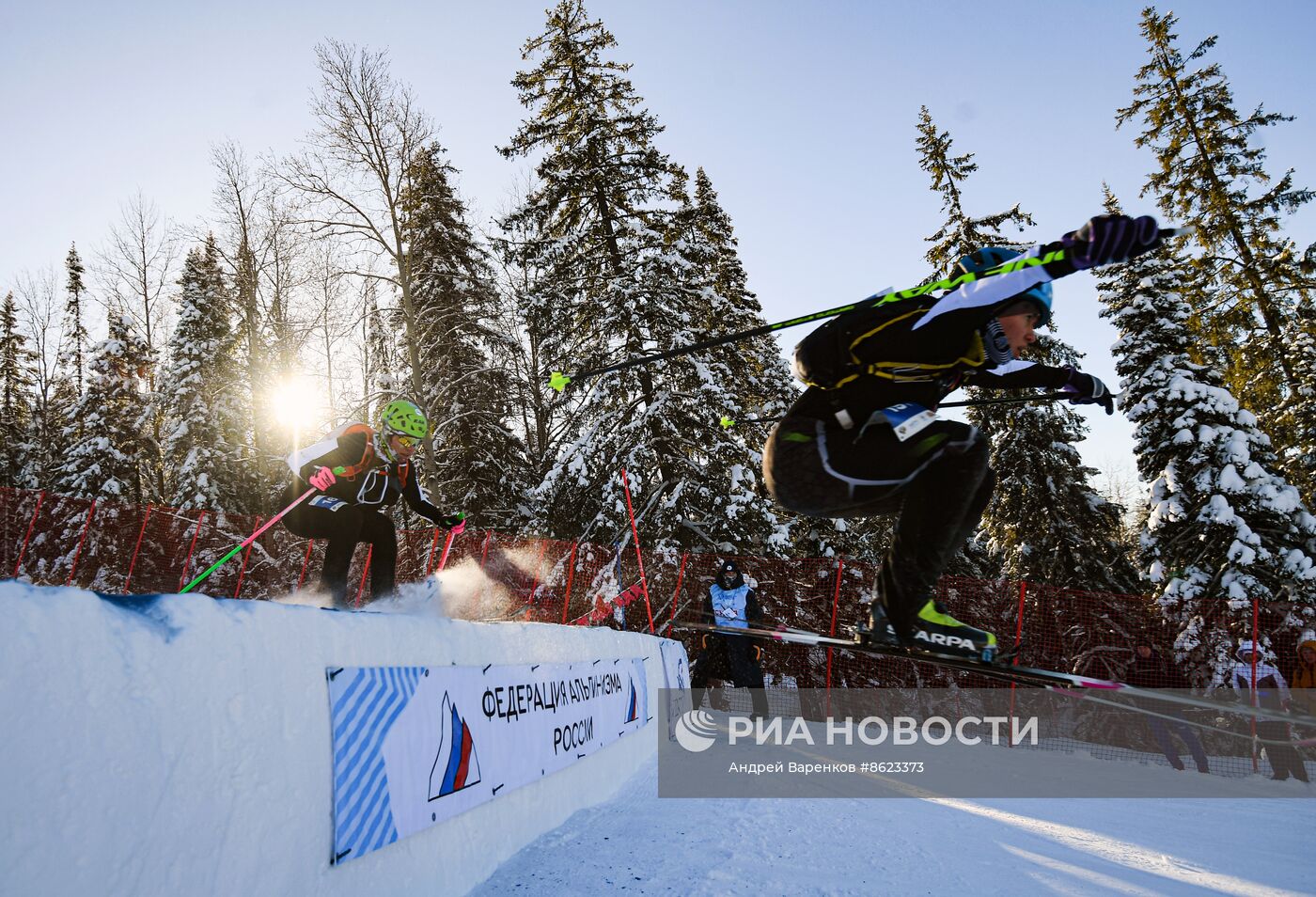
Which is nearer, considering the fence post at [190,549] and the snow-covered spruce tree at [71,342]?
the fence post at [190,549]

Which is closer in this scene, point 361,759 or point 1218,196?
point 361,759

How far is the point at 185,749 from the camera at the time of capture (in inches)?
74.1

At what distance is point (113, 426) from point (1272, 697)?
3089cm

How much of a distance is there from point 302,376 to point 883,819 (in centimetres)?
2072

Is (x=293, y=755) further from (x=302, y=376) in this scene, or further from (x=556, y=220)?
(x=302, y=376)

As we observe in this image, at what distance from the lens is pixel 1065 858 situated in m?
4.09

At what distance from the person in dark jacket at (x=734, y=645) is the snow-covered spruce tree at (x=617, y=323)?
5095mm

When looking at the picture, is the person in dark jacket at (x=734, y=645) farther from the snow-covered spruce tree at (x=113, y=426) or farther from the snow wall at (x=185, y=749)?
the snow-covered spruce tree at (x=113, y=426)

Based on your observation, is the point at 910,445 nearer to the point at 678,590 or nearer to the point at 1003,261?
the point at 1003,261

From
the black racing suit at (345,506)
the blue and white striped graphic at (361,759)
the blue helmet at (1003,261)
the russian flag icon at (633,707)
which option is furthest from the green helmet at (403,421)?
the blue helmet at (1003,261)

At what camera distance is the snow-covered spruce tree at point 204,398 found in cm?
2333

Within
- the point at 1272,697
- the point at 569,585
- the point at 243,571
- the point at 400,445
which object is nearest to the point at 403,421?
the point at 400,445

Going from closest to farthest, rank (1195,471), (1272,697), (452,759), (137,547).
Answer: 1. (452,759)
2. (1272,697)
3. (137,547)
4. (1195,471)

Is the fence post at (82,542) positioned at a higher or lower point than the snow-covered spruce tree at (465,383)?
lower
